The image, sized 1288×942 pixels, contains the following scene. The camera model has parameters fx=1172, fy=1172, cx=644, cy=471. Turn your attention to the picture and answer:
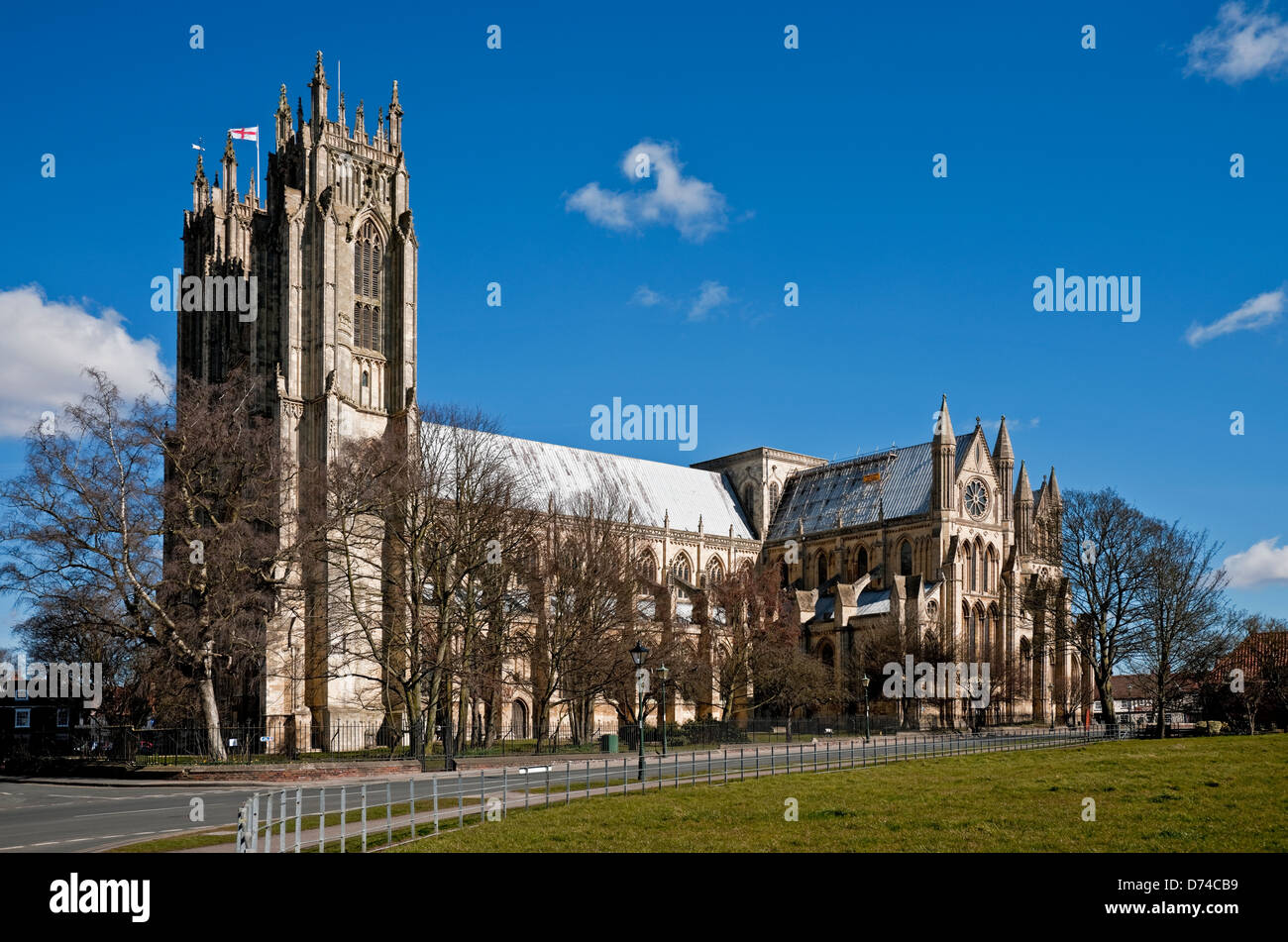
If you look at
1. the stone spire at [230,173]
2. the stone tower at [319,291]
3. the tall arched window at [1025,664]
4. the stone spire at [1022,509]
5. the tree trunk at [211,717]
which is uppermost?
the stone spire at [230,173]

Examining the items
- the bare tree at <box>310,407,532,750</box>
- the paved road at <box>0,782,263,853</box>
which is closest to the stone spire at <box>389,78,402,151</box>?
the bare tree at <box>310,407,532,750</box>

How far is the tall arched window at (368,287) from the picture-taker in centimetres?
6316

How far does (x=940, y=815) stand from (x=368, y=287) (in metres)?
51.2

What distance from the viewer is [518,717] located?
63.7m

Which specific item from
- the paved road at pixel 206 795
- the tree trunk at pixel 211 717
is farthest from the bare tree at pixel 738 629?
the tree trunk at pixel 211 717

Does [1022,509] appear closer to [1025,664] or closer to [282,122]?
[1025,664]

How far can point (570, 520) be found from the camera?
56438 millimetres

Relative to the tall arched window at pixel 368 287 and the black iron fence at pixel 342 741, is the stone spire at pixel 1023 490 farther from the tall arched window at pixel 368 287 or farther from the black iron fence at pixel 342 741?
the tall arched window at pixel 368 287

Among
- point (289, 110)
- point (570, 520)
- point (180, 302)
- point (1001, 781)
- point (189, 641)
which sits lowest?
point (1001, 781)

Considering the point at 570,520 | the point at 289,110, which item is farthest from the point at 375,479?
the point at 289,110

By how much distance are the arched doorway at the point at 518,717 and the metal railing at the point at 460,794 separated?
1789 cm

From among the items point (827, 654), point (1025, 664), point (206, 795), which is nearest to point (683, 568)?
point (827, 654)
